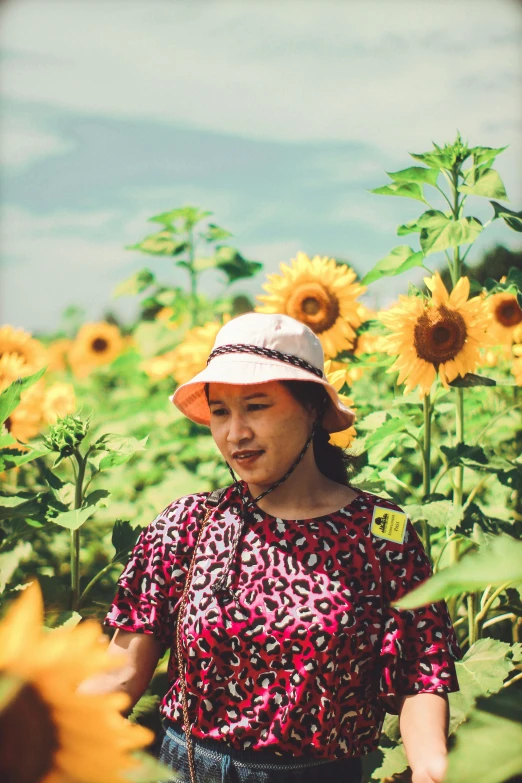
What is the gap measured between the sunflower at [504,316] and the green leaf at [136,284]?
192 centimetres

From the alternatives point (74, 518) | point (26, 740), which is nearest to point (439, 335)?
point (74, 518)

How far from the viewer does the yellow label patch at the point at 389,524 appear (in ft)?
5.30

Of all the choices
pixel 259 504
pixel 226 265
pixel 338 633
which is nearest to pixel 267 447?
pixel 259 504

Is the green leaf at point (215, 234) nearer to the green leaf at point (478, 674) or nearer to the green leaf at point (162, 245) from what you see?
the green leaf at point (162, 245)

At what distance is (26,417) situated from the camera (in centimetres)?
260

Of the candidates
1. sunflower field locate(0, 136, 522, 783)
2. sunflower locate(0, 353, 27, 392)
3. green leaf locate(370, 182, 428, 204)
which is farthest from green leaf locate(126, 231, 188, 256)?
green leaf locate(370, 182, 428, 204)

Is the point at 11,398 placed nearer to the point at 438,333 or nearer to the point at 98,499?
the point at 98,499

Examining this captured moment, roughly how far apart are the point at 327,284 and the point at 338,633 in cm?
175

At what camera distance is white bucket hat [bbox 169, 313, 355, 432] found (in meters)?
1.62

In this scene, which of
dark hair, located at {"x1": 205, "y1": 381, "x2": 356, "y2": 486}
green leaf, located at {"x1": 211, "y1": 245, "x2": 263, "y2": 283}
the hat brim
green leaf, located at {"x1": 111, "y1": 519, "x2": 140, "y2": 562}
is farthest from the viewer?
green leaf, located at {"x1": 211, "y1": 245, "x2": 263, "y2": 283}

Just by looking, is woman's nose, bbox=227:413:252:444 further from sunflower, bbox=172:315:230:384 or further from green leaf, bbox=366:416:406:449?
sunflower, bbox=172:315:230:384

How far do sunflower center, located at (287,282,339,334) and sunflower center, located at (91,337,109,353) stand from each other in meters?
4.31

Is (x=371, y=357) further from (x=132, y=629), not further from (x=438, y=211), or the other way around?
(x=132, y=629)

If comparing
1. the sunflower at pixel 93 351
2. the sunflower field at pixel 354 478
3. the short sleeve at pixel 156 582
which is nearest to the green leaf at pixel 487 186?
the sunflower field at pixel 354 478
